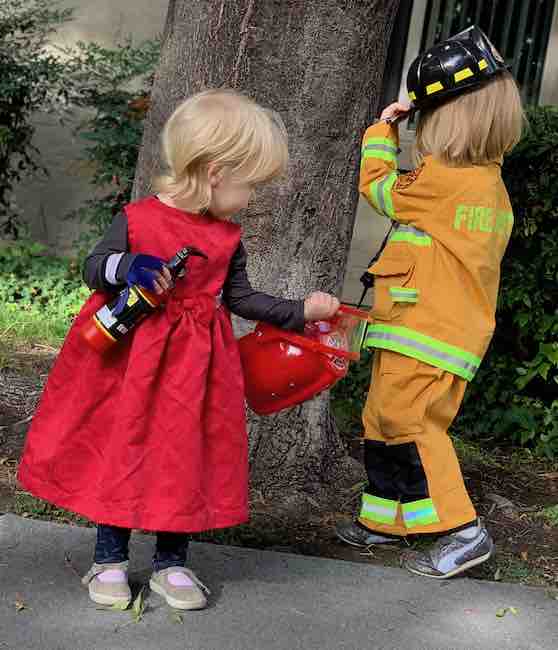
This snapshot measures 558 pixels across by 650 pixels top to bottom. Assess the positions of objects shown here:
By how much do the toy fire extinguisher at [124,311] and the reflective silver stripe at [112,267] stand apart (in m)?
0.04

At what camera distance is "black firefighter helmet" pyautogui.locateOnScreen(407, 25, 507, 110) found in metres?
3.51

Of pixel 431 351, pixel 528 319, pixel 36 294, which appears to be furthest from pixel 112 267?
pixel 36 294

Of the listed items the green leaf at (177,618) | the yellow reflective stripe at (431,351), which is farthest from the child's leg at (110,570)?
the yellow reflective stripe at (431,351)

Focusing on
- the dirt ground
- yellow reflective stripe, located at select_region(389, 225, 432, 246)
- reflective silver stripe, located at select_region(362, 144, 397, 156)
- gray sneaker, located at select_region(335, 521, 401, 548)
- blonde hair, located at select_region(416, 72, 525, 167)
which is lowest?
the dirt ground

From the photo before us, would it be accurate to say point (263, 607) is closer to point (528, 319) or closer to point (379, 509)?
point (379, 509)

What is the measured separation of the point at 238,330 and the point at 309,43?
3.57 ft

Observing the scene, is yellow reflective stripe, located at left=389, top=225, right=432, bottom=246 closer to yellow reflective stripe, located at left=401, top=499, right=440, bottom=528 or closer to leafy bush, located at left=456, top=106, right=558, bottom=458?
yellow reflective stripe, located at left=401, top=499, right=440, bottom=528

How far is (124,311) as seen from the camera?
2.91 meters

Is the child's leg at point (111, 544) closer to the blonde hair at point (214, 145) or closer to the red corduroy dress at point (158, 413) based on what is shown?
the red corduroy dress at point (158, 413)

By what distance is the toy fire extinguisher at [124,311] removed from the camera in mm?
2898

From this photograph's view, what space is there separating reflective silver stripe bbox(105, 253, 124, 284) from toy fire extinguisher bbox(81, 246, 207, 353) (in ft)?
0.14

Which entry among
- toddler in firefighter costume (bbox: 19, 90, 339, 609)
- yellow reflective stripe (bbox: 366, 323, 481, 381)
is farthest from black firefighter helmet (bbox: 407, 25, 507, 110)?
yellow reflective stripe (bbox: 366, 323, 481, 381)

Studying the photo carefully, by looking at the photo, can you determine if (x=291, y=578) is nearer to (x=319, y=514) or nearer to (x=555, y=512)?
(x=319, y=514)

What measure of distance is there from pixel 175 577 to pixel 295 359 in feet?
2.36
